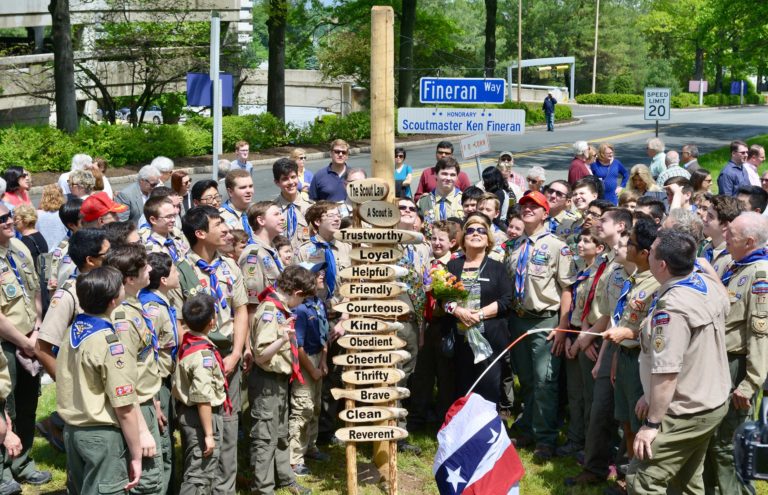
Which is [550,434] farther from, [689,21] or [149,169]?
[689,21]

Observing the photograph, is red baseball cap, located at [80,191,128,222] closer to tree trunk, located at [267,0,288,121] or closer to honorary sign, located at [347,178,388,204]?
honorary sign, located at [347,178,388,204]

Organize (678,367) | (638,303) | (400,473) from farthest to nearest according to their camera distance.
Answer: (400,473) < (638,303) < (678,367)

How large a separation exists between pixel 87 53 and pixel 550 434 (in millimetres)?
25529

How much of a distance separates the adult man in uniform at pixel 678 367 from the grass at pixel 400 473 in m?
1.69

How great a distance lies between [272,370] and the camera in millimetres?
6672

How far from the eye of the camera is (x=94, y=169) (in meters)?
10.9

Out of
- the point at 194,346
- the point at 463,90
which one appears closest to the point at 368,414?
the point at 194,346

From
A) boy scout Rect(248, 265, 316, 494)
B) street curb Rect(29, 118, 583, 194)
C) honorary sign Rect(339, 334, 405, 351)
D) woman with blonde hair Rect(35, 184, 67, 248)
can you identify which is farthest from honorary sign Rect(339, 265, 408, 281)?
street curb Rect(29, 118, 583, 194)

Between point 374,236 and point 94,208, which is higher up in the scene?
point 94,208

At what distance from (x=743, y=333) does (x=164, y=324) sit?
13.2 feet

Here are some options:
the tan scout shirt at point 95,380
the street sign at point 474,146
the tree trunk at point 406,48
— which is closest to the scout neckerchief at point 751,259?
the tan scout shirt at point 95,380

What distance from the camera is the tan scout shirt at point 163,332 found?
6070mm

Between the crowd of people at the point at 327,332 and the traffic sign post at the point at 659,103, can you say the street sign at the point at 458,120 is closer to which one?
the crowd of people at the point at 327,332

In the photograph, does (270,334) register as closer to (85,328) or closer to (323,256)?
(323,256)
